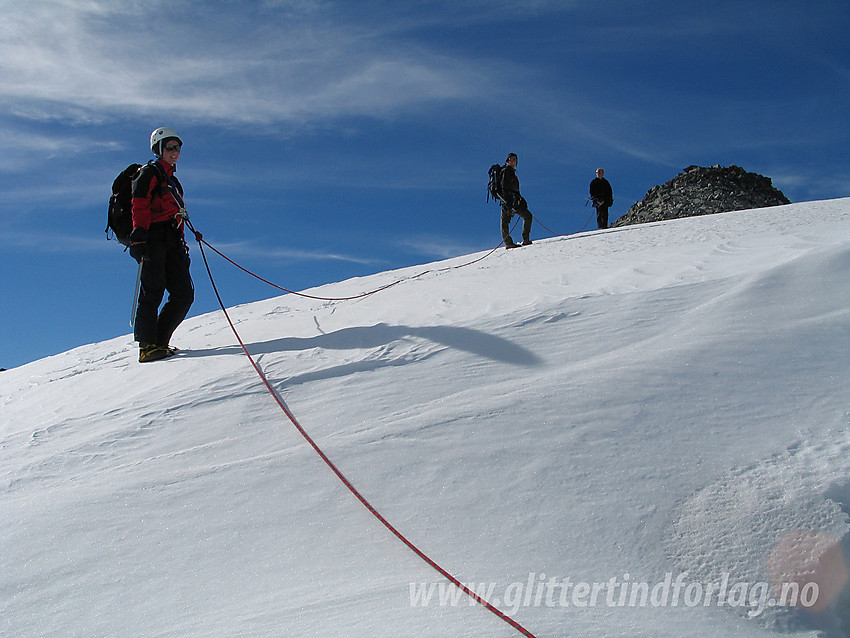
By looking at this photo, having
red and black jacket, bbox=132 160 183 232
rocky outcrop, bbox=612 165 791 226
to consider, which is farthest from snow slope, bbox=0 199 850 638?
rocky outcrop, bbox=612 165 791 226

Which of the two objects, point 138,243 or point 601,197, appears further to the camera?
point 601,197

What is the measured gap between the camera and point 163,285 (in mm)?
5500

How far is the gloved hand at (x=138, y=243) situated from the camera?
5.23m

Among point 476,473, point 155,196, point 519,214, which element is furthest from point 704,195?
point 476,473

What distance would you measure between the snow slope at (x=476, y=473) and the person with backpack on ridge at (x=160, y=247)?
0.35 m

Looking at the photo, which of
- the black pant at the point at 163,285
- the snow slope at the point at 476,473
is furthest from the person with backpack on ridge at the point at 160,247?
the snow slope at the point at 476,473

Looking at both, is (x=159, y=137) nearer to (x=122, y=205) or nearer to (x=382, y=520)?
(x=122, y=205)

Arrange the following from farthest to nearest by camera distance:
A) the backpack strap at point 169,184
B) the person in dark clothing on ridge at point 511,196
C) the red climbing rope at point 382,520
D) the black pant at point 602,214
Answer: the black pant at point 602,214, the person in dark clothing on ridge at point 511,196, the backpack strap at point 169,184, the red climbing rope at point 382,520

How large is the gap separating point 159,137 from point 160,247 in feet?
2.86

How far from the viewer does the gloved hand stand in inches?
206

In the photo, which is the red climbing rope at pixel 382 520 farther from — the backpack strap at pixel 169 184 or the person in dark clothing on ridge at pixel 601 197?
the person in dark clothing on ridge at pixel 601 197

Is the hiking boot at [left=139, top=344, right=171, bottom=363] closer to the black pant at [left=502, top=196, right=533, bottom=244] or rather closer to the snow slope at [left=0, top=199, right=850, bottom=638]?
the snow slope at [left=0, top=199, right=850, bottom=638]

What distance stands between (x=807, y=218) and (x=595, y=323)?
4.56 metres

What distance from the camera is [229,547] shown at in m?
2.92
